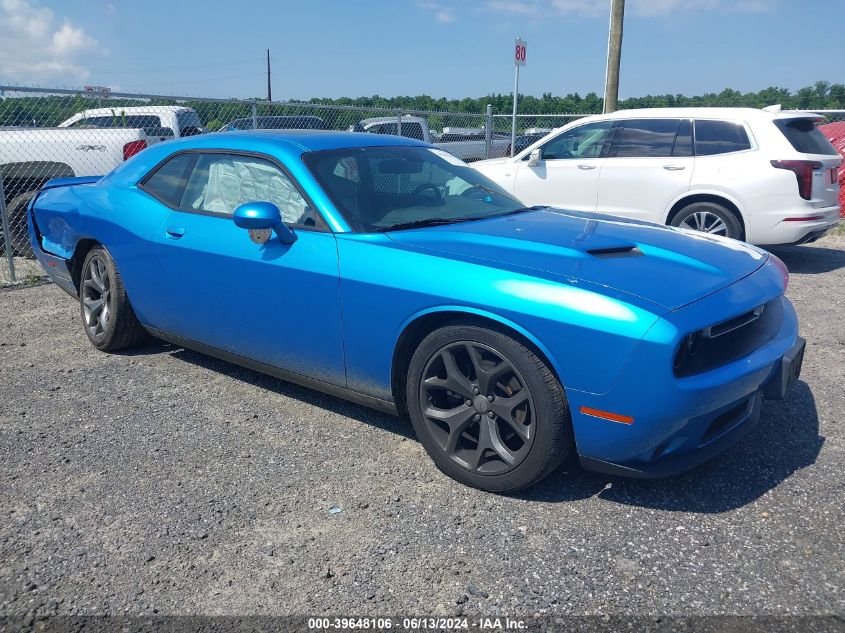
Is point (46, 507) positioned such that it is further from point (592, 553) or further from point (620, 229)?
point (620, 229)

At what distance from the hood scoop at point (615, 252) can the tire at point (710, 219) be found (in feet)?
15.3

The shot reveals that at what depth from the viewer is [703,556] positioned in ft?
8.74

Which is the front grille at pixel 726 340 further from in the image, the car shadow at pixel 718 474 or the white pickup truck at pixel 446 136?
the white pickup truck at pixel 446 136

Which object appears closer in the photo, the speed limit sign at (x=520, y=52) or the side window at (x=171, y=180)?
the side window at (x=171, y=180)

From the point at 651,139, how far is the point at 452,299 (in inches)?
235

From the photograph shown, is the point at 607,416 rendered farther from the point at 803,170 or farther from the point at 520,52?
the point at 520,52

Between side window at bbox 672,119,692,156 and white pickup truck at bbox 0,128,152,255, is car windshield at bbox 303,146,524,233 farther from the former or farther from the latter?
white pickup truck at bbox 0,128,152,255

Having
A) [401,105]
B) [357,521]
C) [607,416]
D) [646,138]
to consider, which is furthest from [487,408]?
[401,105]

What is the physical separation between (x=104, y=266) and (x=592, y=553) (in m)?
3.61

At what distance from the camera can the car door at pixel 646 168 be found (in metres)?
7.91

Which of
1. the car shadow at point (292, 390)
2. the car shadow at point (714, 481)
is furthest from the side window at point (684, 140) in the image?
the car shadow at point (292, 390)

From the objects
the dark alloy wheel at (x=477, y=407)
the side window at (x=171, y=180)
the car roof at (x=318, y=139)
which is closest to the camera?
the dark alloy wheel at (x=477, y=407)

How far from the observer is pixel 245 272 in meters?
3.79

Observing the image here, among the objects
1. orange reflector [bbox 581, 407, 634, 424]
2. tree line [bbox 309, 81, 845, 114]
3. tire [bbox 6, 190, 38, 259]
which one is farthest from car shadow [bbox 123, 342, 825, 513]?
tree line [bbox 309, 81, 845, 114]
